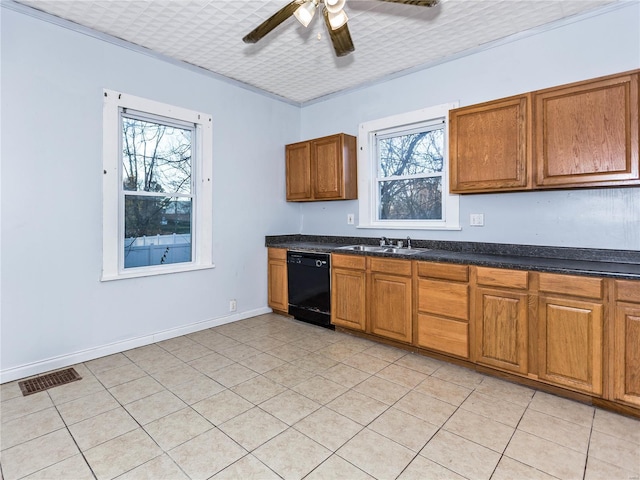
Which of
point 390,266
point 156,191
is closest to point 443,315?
point 390,266

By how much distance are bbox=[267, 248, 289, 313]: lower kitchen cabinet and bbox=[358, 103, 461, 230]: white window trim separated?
104 cm

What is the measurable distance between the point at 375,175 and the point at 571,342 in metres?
2.52

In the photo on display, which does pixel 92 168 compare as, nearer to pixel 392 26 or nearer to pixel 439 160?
pixel 392 26

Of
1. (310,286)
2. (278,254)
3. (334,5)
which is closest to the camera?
(334,5)

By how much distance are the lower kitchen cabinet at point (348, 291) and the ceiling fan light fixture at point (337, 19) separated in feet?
6.65

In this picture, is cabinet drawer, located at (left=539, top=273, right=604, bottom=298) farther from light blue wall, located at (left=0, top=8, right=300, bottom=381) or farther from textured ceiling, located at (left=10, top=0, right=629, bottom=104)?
light blue wall, located at (left=0, top=8, right=300, bottom=381)

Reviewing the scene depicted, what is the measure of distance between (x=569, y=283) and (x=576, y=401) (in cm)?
79

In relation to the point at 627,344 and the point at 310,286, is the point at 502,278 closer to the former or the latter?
the point at 627,344

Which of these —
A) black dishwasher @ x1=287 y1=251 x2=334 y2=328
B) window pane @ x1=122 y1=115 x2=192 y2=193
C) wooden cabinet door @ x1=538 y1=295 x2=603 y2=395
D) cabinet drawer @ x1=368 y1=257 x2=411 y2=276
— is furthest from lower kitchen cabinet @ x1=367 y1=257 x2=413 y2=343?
window pane @ x1=122 y1=115 x2=192 y2=193

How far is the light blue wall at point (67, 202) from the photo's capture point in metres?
2.58

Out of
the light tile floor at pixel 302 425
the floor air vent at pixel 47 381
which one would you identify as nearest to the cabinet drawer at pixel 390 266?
the light tile floor at pixel 302 425

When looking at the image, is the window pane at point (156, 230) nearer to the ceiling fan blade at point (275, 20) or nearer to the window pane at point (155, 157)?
the window pane at point (155, 157)

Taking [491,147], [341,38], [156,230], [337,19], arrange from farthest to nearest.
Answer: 1. [156,230]
2. [491,147]
3. [341,38]
4. [337,19]

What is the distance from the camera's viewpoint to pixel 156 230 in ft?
11.4
